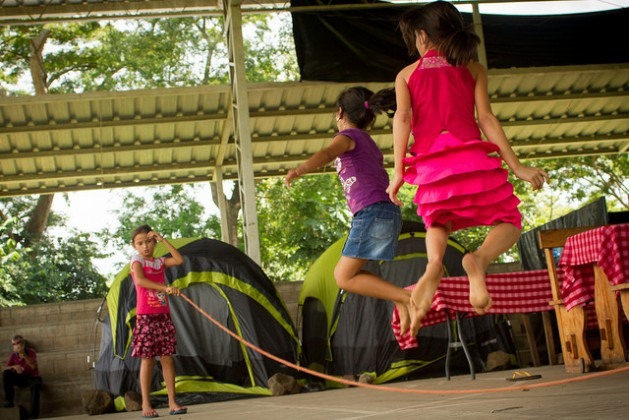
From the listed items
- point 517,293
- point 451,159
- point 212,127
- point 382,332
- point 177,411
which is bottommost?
point 177,411

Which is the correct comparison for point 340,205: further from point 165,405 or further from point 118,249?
point 165,405

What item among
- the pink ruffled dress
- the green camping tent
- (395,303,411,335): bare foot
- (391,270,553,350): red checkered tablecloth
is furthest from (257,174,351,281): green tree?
the pink ruffled dress

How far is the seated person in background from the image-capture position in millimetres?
10305

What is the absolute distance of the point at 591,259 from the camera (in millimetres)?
6230

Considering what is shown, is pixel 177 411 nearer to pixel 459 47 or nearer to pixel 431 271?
pixel 431 271

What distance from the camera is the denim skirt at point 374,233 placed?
455cm

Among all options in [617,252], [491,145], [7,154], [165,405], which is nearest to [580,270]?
[617,252]

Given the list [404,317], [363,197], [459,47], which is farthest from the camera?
[363,197]

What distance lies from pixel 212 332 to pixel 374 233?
5683mm

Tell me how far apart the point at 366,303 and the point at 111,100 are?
7355mm

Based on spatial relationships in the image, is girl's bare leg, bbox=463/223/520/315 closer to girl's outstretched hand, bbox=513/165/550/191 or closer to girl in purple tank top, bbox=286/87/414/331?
girl's outstretched hand, bbox=513/165/550/191

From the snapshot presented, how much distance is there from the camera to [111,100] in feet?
51.1

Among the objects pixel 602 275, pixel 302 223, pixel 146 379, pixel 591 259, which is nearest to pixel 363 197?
pixel 591 259

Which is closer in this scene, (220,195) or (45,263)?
(220,195)
